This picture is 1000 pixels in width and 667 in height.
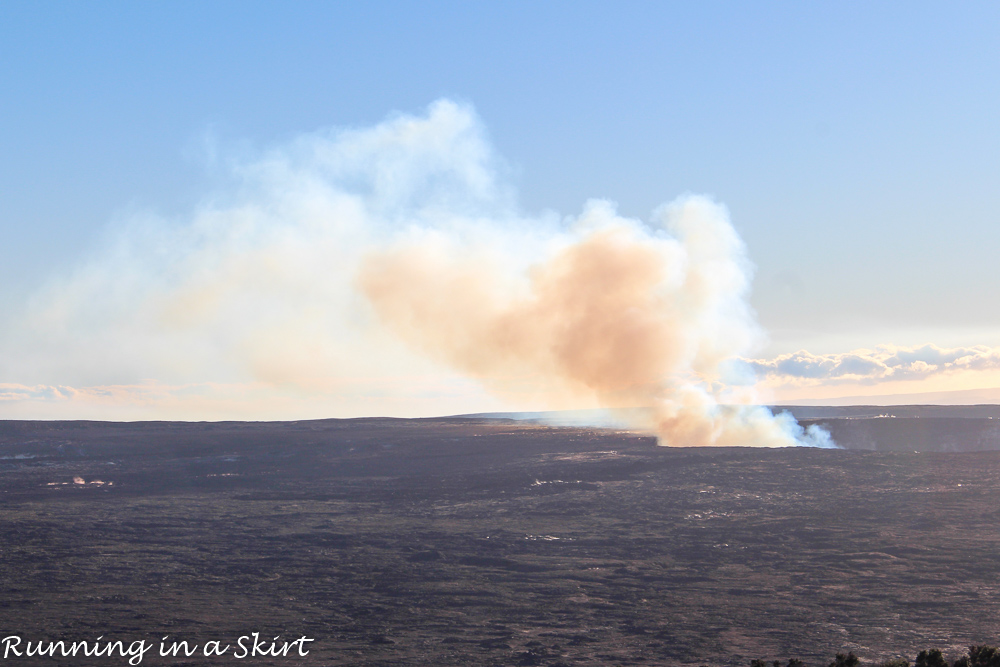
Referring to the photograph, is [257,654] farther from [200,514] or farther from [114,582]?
[200,514]

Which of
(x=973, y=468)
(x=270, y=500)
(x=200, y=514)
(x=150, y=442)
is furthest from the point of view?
(x=150, y=442)

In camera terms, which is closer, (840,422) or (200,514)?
(200,514)

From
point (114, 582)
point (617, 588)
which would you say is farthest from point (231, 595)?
point (617, 588)

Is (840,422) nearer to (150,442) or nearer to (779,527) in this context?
(779,527)

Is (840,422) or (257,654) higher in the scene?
(840,422)

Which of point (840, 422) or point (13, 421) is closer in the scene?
point (840, 422)

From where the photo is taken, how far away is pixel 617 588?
79.5ft

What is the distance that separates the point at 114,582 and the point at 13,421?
73.9 meters

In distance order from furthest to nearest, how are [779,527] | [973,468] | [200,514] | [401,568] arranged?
[973,468] < [200,514] < [779,527] < [401,568]

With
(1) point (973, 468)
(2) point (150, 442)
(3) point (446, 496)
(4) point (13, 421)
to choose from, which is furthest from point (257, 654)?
(4) point (13, 421)

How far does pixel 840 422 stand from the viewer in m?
74.0

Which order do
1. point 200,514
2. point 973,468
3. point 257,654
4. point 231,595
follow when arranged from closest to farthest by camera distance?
point 257,654 → point 231,595 → point 200,514 → point 973,468

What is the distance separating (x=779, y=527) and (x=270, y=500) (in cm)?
2297

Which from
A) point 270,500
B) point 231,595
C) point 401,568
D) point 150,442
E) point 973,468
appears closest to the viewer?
point 231,595
